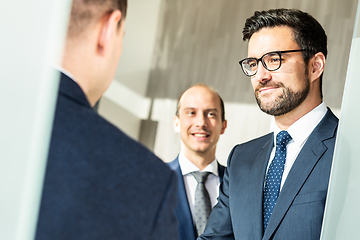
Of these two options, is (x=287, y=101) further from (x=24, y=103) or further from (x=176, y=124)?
(x=24, y=103)

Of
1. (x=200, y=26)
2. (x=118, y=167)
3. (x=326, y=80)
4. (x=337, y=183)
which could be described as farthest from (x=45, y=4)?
(x=200, y=26)

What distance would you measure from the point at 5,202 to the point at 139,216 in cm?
15

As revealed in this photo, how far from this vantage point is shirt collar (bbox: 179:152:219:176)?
1206 mm

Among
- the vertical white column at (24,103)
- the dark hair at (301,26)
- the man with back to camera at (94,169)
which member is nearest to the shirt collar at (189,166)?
the dark hair at (301,26)

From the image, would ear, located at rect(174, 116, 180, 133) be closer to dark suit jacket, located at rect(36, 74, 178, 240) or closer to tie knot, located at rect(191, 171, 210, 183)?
tie knot, located at rect(191, 171, 210, 183)

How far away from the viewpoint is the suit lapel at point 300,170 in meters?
0.85

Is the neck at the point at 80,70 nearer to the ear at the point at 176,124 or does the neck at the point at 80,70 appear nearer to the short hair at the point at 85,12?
the short hair at the point at 85,12

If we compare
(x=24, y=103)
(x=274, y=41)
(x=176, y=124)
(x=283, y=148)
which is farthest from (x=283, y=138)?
(x=24, y=103)

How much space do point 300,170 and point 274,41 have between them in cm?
36

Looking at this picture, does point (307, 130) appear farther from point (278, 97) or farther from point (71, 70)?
point (71, 70)

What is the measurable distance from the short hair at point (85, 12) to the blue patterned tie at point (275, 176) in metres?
0.60

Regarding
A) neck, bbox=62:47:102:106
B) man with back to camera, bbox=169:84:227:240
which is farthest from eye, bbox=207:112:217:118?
neck, bbox=62:47:102:106

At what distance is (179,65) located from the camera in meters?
1.47

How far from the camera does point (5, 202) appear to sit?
0.35m
